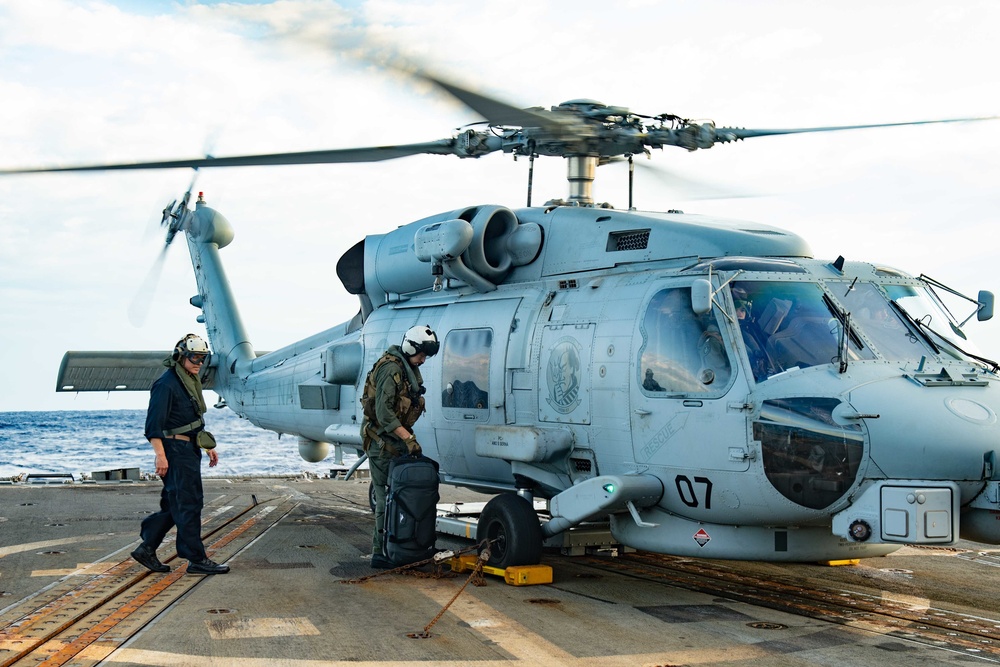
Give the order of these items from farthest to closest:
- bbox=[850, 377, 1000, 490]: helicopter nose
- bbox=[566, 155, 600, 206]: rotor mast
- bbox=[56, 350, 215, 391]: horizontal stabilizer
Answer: bbox=[56, 350, 215, 391]: horizontal stabilizer
bbox=[566, 155, 600, 206]: rotor mast
bbox=[850, 377, 1000, 490]: helicopter nose

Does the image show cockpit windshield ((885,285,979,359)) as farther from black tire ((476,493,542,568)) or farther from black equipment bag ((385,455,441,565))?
black equipment bag ((385,455,441,565))

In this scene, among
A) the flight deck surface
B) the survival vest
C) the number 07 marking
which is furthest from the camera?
the survival vest

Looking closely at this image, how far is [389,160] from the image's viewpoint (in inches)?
372

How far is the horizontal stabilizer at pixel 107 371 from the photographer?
57.0ft

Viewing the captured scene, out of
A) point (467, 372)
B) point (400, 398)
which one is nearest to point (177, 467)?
point (400, 398)

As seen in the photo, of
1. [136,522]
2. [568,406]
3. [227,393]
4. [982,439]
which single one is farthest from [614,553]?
[227,393]

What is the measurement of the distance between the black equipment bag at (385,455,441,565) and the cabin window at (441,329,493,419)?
940 millimetres

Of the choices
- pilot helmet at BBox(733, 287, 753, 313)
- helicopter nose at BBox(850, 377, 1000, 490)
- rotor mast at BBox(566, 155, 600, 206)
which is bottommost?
helicopter nose at BBox(850, 377, 1000, 490)

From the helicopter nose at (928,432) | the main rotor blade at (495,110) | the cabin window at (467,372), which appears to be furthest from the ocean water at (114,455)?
the helicopter nose at (928,432)

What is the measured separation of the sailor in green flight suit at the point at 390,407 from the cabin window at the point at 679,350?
2.13 meters

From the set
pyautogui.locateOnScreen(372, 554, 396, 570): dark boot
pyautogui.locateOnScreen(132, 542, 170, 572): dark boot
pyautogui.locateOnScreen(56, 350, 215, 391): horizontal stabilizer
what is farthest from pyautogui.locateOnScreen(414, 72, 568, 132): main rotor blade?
pyautogui.locateOnScreen(56, 350, 215, 391): horizontal stabilizer

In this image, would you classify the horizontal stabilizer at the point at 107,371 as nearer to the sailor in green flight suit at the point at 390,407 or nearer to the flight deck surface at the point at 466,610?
the flight deck surface at the point at 466,610

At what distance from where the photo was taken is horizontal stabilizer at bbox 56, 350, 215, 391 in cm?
1736

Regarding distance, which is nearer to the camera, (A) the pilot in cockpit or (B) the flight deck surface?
(B) the flight deck surface
